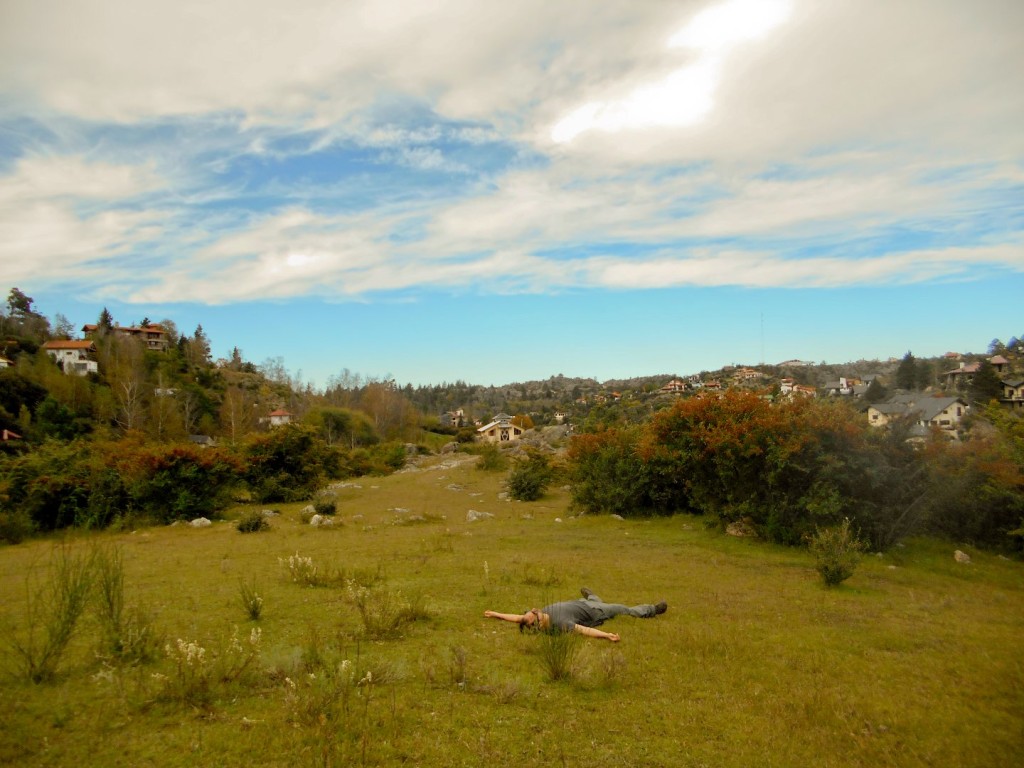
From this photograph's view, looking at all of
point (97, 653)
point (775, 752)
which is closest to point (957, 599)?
point (775, 752)

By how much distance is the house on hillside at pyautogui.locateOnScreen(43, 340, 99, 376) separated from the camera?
64025 millimetres

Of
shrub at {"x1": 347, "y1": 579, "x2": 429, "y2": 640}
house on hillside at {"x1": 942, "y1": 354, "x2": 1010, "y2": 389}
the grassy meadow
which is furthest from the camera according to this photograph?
house on hillside at {"x1": 942, "y1": 354, "x2": 1010, "y2": 389}

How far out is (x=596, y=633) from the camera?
6746 millimetres

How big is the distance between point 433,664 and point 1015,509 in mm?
15398

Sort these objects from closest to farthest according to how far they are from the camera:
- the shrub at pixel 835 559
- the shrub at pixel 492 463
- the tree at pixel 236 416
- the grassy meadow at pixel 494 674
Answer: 1. the grassy meadow at pixel 494 674
2. the shrub at pixel 835 559
3. the shrub at pixel 492 463
4. the tree at pixel 236 416

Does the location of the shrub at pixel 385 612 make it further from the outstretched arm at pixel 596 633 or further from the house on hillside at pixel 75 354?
the house on hillside at pixel 75 354

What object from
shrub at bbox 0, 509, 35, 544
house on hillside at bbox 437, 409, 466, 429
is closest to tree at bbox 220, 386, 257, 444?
house on hillside at bbox 437, 409, 466, 429

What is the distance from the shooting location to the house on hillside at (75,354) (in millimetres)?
64025

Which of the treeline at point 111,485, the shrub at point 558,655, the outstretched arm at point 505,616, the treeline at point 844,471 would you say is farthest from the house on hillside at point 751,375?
the shrub at point 558,655

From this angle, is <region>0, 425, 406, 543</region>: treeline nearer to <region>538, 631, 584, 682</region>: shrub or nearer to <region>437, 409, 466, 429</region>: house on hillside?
<region>538, 631, 584, 682</region>: shrub

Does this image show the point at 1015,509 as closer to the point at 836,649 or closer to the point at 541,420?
the point at 836,649

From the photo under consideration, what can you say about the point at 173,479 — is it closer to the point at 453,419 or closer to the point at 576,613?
the point at 576,613

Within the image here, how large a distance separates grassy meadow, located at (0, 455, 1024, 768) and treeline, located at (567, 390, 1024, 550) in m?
3.31

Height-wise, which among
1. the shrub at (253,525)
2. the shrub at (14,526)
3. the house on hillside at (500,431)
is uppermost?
the shrub at (14,526)
